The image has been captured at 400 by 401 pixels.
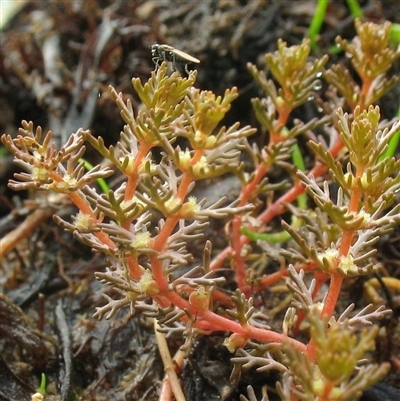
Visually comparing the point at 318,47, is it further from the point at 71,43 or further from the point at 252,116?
the point at 71,43

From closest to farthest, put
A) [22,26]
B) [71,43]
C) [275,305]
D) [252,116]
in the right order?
[275,305]
[252,116]
[71,43]
[22,26]

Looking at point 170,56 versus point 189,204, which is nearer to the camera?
point 189,204

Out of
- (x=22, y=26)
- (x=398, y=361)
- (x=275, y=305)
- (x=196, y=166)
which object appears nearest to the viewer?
(x=196, y=166)

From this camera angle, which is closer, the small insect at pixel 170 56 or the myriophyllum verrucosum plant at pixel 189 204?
the myriophyllum verrucosum plant at pixel 189 204

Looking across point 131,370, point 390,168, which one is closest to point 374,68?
point 390,168

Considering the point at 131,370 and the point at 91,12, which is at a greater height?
the point at 91,12

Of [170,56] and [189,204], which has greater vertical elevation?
A: [170,56]

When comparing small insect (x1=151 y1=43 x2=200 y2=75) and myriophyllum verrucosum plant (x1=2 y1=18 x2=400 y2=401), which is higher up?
small insect (x1=151 y1=43 x2=200 y2=75)

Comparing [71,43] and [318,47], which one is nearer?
[318,47]

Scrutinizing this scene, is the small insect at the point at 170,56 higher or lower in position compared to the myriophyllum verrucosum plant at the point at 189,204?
higher

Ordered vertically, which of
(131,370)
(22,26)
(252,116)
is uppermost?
(22,26)

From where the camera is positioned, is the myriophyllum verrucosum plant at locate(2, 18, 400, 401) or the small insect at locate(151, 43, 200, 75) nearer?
the myriophyllum verrucosum plant at locate(2, 18, 400, 401)
